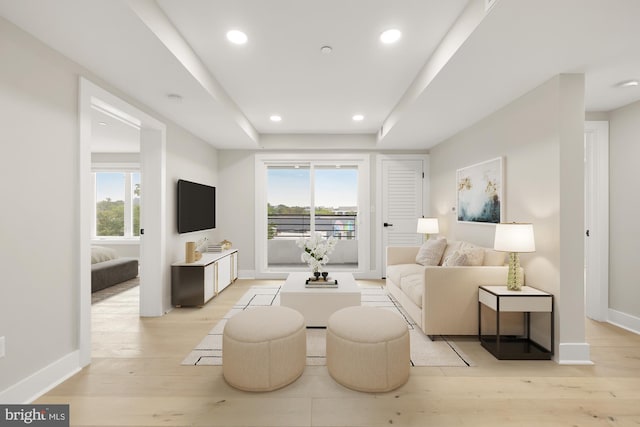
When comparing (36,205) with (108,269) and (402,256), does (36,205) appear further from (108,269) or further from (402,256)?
(402,256)

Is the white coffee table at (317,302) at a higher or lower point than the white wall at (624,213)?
lower

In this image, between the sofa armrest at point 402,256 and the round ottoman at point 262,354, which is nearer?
the round ottoman at point 262,354

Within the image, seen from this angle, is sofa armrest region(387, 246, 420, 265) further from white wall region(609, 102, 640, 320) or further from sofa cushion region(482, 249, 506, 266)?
white wall region(609, 102, 640, 320)

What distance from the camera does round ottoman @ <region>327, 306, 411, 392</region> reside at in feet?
6.45

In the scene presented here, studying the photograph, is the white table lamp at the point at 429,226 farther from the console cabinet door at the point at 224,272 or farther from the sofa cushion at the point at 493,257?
the console cabinet door at the point at 224,272

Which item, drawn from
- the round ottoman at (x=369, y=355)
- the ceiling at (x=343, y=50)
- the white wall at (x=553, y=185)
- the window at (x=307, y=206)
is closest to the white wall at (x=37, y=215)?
the ceiling at (x=343, y=50)

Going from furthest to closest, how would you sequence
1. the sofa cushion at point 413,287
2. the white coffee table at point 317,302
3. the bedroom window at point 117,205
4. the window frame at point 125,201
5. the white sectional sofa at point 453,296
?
the bedroom window at point 117,205
the window frame at point 125,201
the white coffee table at point 317,302
the sofa cushion at point 413,287
the white sectional sofa at point 453,296

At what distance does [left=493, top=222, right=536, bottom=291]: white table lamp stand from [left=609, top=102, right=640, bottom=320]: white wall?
1.53m

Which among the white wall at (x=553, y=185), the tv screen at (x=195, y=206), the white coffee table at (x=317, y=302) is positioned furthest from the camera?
the tv screen at (x=195, y=206)

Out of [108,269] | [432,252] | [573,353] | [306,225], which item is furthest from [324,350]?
[108,269]

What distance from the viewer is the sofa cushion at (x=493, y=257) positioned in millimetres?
3008

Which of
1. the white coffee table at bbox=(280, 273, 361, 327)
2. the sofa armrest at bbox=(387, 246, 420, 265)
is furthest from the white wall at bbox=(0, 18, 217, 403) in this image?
the sofa armrest at bbox=(387, 246, 420, 265)

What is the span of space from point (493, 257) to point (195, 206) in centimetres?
383

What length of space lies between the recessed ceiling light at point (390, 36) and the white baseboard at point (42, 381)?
335 centimetres
